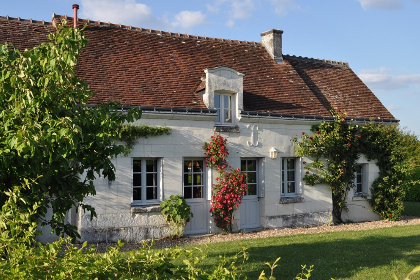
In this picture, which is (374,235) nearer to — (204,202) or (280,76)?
(204,202)

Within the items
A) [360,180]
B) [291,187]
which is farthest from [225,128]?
[360,180]

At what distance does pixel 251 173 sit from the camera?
15508 millimetres

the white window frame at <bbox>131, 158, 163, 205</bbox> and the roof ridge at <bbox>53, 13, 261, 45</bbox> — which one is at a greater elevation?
the roof ridge at <bbox>53, 13, 261, 45</bbox>

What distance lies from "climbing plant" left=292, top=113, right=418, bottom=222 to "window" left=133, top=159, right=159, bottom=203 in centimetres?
508

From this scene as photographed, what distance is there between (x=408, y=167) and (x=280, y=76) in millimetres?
5779

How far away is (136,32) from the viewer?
1667 centimetres

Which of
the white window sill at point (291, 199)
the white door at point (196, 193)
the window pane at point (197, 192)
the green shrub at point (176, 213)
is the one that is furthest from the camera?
the white window sill at point (291, 199)

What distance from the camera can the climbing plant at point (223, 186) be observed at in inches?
555

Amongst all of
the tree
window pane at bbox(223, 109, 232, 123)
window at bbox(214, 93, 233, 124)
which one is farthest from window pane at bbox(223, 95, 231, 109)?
the tree

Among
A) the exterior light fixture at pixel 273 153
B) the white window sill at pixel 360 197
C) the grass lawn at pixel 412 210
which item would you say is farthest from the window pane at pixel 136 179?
the grass lawn at pixel 412 210

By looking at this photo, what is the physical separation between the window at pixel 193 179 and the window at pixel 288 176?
3078 mm

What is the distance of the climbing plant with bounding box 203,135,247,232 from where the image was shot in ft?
46.3

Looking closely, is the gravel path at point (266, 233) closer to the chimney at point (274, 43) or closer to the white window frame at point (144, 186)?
the white window frame at point (144, 186)

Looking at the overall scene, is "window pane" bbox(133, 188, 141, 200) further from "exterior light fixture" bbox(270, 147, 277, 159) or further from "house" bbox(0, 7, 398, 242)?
"exterior light fixture" bbox(270, 147, 277, 159)
